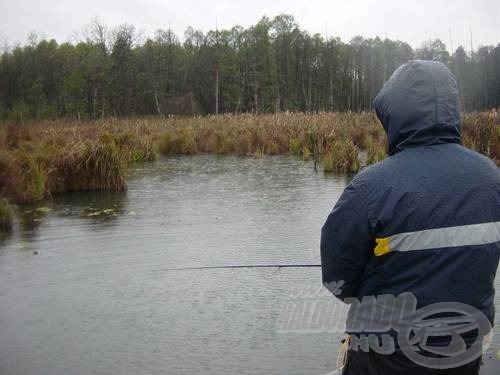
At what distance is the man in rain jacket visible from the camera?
170 cm

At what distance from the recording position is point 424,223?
1699 millimetres

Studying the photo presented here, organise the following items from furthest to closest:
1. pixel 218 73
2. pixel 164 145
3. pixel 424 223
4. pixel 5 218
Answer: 1. pixel 218 73
2. pixel 164 145
3. pixel 5 218
4. pixel 424 223

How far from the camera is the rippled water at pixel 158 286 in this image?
155 inches

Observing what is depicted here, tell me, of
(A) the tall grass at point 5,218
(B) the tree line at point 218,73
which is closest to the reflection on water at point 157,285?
(A) the tall grass at point 5,218

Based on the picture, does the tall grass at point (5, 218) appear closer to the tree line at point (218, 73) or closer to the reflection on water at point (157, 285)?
the reflection on water at point (157, 285)

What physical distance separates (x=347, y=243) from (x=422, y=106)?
456 mm

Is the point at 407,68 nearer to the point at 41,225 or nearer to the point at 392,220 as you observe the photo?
the point at 392,220

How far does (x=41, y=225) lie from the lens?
785 centimetres

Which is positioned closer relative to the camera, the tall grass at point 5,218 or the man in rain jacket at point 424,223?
the man in rain jacket at point 424,223

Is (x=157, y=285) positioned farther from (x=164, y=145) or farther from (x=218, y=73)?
(x=218, y=73)

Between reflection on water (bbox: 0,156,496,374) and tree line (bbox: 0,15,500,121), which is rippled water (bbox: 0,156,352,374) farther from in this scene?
tree line (bbox: 0,15,500,121)

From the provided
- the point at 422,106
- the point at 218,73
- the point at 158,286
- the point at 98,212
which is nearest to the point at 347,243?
the point at 422,106

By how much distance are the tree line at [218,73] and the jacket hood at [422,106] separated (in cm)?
3340

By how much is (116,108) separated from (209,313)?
125ft
